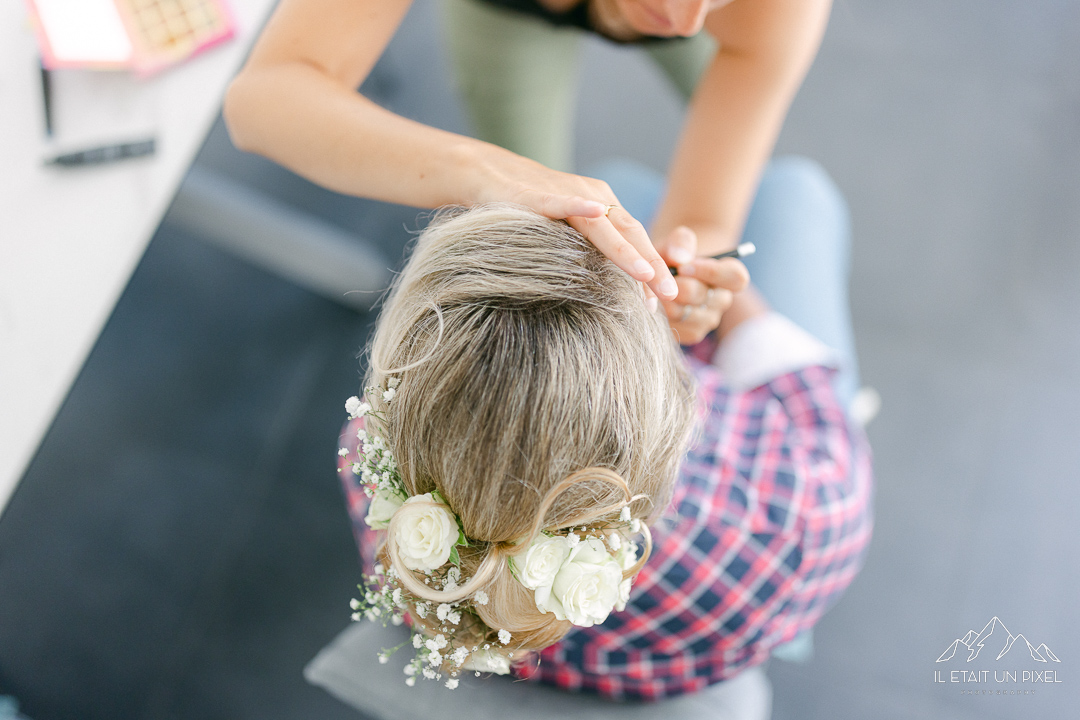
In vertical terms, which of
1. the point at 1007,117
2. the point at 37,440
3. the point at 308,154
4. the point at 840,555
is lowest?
the point at 37,440

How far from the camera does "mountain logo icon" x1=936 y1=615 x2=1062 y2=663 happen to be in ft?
4.85

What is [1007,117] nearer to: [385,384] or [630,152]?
[630,152]

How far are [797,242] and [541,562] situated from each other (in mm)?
953

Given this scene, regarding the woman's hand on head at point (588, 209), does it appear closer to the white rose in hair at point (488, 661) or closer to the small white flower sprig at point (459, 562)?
the small white flower sprig at point (459, 562)

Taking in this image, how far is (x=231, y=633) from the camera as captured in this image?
1.50 meters

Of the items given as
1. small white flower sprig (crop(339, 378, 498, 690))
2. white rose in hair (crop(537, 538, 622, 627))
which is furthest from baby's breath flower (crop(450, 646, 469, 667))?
white rose in hair (crop(537, 538, 622, 627))

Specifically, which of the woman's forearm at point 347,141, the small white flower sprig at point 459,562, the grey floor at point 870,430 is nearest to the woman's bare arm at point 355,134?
the woman's forearm at point 347,141

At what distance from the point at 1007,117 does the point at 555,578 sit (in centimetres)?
212

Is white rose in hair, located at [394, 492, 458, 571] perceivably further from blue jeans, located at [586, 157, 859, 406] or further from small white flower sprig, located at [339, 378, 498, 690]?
blue jeans, located at [586, 157, 859, 406]

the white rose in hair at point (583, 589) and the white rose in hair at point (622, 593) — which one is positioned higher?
the white rose in hair at point (583, 589)

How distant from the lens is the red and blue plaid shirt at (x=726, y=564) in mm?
887

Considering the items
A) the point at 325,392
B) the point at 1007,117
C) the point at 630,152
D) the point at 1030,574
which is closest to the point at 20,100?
the point at 325,392

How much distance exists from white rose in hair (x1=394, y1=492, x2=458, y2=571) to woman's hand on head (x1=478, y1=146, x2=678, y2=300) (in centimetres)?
31

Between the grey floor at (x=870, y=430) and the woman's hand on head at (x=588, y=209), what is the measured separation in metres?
1.11
